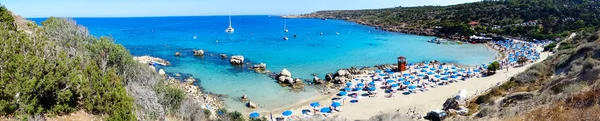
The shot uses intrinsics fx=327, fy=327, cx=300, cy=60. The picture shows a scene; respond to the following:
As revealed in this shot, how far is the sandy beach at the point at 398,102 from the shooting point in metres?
21.7

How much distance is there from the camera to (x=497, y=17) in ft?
262

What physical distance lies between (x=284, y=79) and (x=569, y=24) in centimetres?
6173

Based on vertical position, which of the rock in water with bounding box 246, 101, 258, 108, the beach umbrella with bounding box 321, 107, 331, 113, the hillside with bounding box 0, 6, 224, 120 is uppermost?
the hillside with bounding box 0, 6, 224, 120

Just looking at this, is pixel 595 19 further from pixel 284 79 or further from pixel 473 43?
pixel 284 79

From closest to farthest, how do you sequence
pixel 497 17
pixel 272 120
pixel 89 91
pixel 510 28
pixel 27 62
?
pixel 27 62
pixel 89 91
pixel 272 120
pixel 510 28
pixel 497 17

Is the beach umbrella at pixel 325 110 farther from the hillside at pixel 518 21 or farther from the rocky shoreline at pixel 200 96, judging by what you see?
the hillside at pixel 518 21

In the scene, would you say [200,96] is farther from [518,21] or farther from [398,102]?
[518,21]

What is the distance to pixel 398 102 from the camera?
23.9 meters

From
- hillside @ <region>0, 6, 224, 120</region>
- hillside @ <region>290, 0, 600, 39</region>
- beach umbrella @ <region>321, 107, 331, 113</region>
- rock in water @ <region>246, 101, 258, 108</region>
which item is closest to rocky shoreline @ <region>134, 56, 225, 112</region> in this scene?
rock in water @ <region>246, 101, 258, 108</region>

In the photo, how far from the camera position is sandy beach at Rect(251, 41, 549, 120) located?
2173 centimetres

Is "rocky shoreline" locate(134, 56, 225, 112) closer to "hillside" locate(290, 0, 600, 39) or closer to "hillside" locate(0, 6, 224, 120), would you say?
"hillside" locate(0, 6, 224, 120)

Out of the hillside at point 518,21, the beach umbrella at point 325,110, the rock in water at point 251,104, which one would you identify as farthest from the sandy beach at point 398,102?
the hillside at point 518,21

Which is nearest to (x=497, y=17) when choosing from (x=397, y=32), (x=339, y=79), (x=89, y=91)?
(x=397, y=32)

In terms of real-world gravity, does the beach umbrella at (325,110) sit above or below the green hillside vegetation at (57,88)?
below
